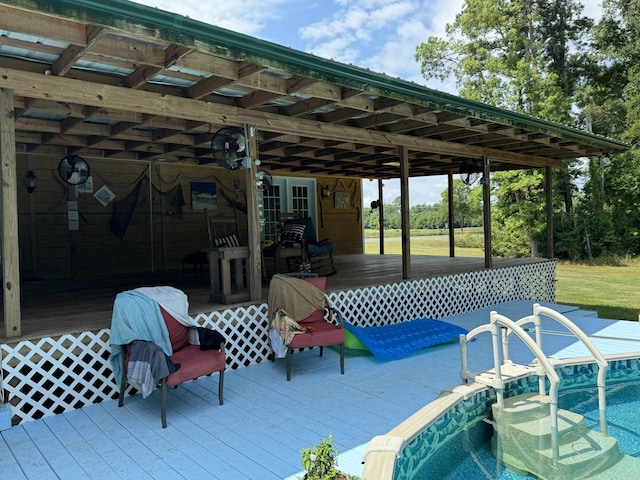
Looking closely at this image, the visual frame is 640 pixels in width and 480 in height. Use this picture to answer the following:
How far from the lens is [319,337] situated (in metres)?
4.43

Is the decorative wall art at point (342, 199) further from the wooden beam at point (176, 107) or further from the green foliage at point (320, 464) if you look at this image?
the green foliage at point (320, 464)

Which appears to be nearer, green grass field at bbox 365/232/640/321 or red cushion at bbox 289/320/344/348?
red cushion at bbox 289/320/344/348

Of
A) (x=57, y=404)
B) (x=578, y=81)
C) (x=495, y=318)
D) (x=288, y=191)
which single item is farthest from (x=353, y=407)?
(x=578, y=81)

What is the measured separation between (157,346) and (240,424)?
829mm

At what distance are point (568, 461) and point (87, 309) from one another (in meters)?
4.61

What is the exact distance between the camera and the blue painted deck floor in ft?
9.38

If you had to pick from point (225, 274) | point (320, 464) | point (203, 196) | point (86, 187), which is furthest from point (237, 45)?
point (203, 196)

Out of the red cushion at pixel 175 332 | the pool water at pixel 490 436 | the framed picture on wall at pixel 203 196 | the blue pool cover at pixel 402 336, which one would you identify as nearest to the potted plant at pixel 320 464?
the pool water at pixel 490 436

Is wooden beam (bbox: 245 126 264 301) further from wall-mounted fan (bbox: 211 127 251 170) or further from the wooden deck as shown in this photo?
the wooden deck

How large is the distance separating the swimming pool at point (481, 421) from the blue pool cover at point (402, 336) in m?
1.54

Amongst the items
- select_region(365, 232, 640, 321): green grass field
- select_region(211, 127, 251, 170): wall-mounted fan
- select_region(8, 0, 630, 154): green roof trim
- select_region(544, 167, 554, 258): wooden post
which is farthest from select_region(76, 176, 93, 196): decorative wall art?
select_region(365, 232, 640, 321): green grass field

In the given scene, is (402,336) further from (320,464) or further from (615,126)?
(615,126)

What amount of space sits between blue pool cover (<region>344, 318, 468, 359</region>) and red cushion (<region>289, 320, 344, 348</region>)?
706 mm

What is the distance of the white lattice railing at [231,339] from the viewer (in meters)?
3.64
